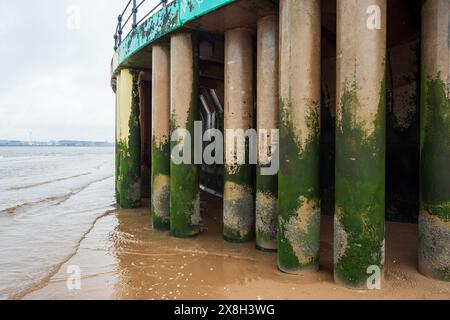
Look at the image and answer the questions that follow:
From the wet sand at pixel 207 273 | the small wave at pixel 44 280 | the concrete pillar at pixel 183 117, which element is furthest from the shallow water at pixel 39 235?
the concrete pillar at pixel 183 117

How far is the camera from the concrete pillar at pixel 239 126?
19.7 ft

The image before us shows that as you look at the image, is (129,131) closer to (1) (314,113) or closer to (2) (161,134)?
(2) (161,134)

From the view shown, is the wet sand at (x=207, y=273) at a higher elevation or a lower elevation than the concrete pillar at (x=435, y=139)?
lower

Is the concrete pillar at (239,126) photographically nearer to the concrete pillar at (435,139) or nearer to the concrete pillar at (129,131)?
the concrete pillar at (435,139)

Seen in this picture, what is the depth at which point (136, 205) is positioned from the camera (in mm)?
9625

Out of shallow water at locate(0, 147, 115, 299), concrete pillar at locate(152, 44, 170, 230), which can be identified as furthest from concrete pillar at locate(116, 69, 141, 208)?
concrete pillar at locate(152, 44, 170, 230)

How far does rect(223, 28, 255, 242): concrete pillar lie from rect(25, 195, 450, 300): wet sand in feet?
1.67

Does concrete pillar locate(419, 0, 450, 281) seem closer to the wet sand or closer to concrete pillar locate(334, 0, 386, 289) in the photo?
the wet sand

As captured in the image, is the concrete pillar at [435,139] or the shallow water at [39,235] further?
the shallow water at [39,235]

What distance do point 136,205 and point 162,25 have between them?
16.1 ft

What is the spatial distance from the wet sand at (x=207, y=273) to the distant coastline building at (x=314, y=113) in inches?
8.9

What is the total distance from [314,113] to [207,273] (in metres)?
2.53

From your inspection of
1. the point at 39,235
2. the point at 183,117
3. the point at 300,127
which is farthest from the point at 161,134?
the point at 39,235

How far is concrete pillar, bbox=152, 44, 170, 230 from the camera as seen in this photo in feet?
23.1
